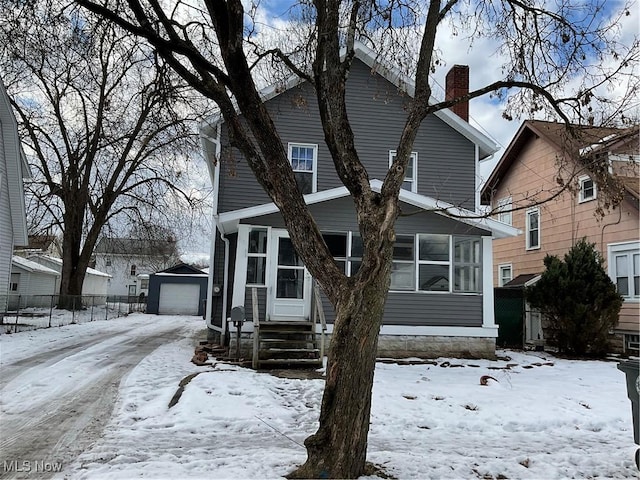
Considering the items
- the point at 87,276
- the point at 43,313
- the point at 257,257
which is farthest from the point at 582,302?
the point at 87,276

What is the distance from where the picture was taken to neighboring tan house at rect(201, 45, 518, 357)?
11.8m

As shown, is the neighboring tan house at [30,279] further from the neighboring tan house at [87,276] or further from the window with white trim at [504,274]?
the window with white trim at [504,274]

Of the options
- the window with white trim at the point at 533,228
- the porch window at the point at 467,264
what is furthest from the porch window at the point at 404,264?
the window with white trim at the point at 533,228

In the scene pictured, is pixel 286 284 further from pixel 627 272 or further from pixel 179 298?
pixel 179 298

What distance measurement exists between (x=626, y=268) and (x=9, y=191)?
20.4 m

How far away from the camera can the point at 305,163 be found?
44.0 ft

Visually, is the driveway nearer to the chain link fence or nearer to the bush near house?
the chain link fence

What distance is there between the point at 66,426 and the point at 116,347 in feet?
24.3

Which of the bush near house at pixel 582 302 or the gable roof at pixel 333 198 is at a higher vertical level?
the gable roof at pixel 333 198

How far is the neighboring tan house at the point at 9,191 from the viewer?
16.9 m

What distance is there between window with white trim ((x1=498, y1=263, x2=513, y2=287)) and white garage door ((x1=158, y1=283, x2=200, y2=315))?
67.6 ft

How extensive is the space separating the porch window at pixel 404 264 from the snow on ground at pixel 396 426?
2882 millimetres

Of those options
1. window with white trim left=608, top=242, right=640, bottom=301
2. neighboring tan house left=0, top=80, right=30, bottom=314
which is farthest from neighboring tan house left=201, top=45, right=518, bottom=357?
neighboring tan house left=0, top=80, right=30, bottom=314

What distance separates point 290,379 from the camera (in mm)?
8641
